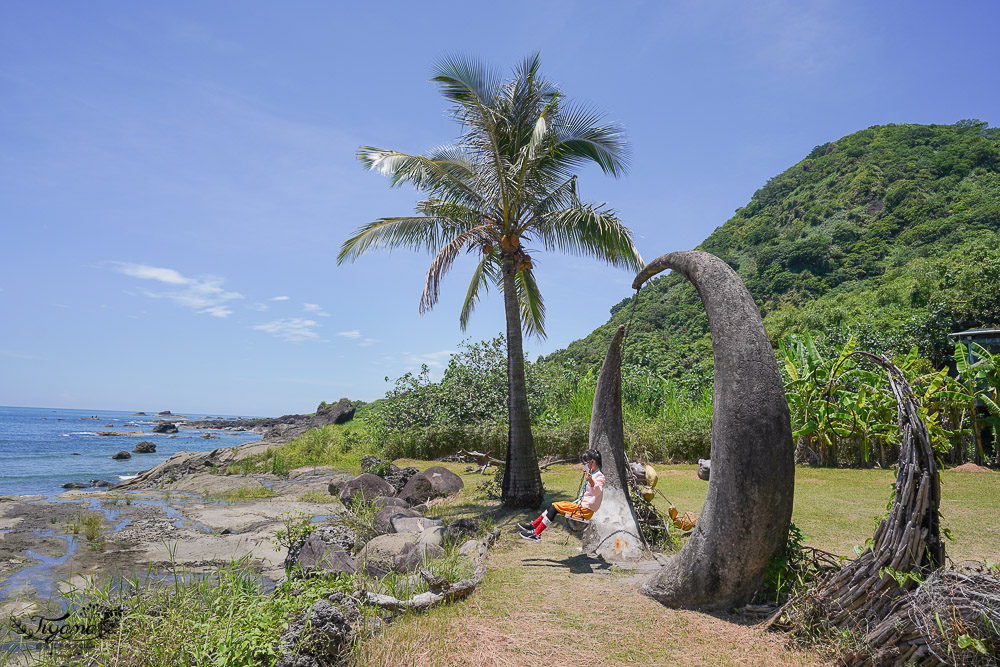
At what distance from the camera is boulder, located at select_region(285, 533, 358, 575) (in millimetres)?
6001

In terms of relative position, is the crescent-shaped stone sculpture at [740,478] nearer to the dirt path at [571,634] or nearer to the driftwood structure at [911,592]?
the dirt path at [571,634]

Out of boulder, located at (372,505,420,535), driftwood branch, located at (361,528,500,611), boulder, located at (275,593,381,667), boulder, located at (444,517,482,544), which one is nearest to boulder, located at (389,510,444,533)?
boulder, located at (372,505,420,535)

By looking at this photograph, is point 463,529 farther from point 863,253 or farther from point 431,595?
point 863,253

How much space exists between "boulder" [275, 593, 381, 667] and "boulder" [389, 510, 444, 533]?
385 cm

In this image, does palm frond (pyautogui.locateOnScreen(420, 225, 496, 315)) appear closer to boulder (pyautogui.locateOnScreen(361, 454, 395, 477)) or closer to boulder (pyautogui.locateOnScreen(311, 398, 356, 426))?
boulder (pyautogui.locateOnScreen(361, 454, 395, 477))

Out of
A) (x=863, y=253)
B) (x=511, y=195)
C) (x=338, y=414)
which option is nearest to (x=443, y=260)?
(x=511, y=195)

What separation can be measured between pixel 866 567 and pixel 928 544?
0.43 meters

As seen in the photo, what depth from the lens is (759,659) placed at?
3900mm

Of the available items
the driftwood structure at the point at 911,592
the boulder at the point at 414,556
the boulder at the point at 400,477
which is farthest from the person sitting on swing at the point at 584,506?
the boulder at the point at 400,477

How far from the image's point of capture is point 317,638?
3893mm

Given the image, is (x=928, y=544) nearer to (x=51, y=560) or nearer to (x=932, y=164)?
(x=51, y=560)

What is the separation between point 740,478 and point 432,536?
14.7 feet

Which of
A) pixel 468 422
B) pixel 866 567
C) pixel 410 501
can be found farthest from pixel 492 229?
pixel 468 422

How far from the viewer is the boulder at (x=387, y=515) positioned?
28.4ft
